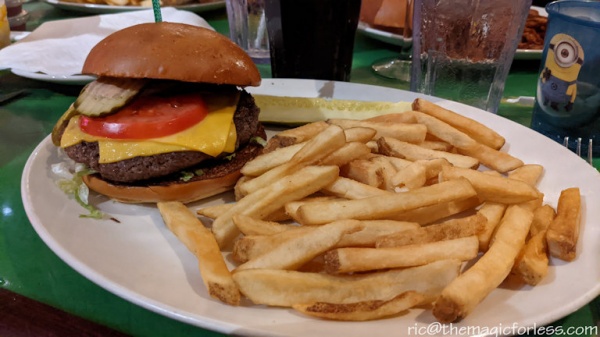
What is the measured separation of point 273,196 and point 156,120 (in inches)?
20.3

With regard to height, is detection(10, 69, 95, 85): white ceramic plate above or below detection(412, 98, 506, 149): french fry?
A: below

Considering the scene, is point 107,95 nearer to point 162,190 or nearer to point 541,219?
point 162,190

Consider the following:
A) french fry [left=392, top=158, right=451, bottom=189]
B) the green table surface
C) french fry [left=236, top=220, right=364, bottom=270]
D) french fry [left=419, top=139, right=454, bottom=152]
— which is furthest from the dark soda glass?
french fry [left=236, top=220, right=364, bottom=270]

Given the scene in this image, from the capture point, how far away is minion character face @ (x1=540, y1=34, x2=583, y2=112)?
2049mm

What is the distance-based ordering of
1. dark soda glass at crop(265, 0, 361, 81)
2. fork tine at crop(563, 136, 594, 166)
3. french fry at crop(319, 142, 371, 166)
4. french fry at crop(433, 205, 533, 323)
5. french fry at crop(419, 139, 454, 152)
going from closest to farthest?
french fry at crop(433, 205, 533, 323), french fry at crop(319, 142, 371, 166), french fry at crop(419, 139, 454, 152), fork tine at crop(563, 136, 594, 166), dark soda glass at crop(265, 0, 361, 81)

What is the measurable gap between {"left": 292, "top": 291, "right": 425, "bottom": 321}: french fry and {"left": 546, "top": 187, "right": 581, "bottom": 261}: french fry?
45 centimetres

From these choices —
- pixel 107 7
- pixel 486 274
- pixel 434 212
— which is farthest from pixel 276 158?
pixel 107 7

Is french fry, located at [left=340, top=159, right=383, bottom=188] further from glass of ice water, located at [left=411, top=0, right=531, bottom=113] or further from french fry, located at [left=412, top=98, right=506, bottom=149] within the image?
glass of ice water, located at [left=411, top=0, right=531, bottom=113]

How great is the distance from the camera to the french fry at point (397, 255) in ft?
3.78

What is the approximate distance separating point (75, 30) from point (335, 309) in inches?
110

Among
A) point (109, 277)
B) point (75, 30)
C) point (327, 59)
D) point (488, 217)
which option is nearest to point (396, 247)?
point (488, 217)

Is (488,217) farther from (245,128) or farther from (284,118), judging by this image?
(284,118)

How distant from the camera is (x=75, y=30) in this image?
3.17m

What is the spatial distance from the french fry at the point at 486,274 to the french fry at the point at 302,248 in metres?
0.27
